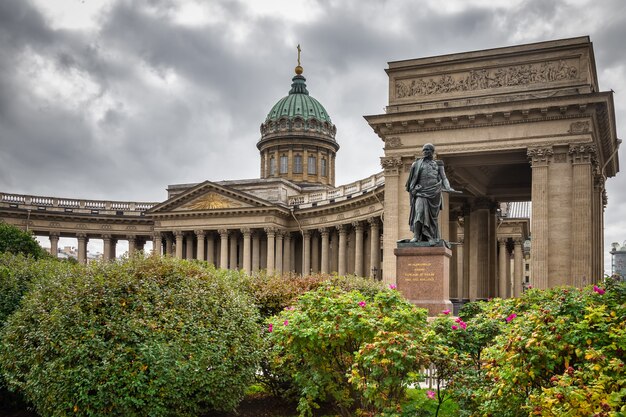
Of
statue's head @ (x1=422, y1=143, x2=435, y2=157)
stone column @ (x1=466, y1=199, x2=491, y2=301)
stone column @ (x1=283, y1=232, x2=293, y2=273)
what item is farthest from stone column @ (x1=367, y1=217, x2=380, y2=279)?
statue's head @ (x1=422, y1=143, x2=435, y2=157)

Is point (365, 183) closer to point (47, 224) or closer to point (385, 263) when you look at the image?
point (385, 263)

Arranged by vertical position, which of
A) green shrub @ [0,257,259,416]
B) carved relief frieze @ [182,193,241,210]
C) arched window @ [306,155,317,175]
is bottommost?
green shrub @ [0,257,259,416]

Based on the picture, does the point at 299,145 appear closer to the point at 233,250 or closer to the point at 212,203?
the point at 212,203

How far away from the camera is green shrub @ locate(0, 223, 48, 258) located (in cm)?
5016

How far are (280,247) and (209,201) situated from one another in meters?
9.42

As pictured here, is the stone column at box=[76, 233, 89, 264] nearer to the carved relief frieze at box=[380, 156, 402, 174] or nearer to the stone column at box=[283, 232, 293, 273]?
the stone column at box=[283, 232, 293, 273]

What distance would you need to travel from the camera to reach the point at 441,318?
1279 centimetres

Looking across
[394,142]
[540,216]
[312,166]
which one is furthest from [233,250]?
[540,216]

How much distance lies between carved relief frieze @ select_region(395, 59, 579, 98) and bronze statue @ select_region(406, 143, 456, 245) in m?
15.5

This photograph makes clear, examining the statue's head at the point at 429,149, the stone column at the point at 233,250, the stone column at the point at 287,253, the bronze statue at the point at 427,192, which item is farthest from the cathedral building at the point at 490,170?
the statue's head at the point at 429,149

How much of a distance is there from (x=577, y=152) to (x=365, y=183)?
28.2m

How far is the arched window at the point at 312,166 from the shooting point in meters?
89.7

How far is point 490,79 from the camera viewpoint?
116 ft

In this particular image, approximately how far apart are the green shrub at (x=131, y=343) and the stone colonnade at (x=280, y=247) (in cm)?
4428
